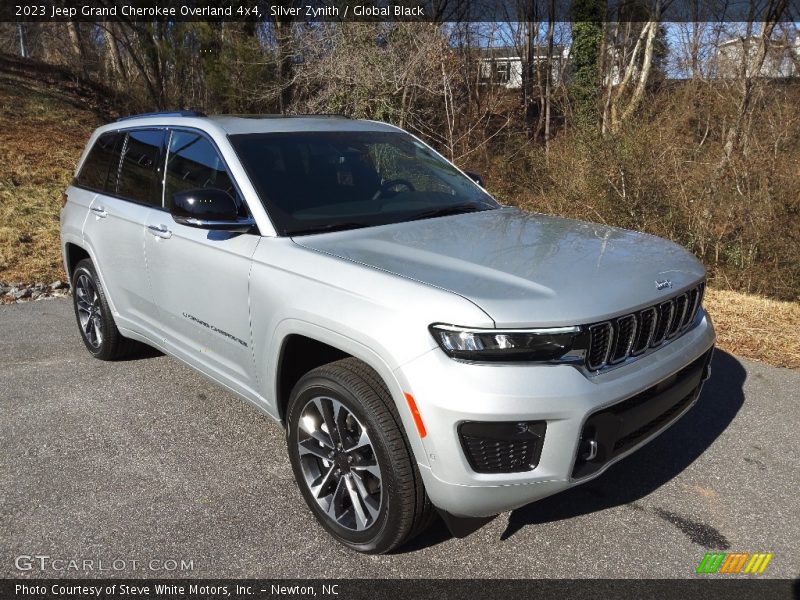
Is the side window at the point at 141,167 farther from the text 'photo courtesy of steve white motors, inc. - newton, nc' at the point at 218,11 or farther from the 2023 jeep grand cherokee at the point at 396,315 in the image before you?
the text 'photo courtesy of steve white motors, inc. - newton, nc' at the point at 218,11

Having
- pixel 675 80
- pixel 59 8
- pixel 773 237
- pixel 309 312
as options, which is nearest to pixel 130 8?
pixel 59 8

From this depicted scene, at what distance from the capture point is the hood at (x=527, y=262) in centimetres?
247

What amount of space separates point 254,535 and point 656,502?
6.23ft

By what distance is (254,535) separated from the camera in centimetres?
301

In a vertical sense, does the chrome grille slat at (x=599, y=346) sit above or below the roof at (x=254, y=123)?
below

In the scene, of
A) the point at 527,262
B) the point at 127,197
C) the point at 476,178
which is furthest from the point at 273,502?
the point at 476,178

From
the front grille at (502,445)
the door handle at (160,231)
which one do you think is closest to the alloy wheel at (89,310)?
the door handle at (160,231)

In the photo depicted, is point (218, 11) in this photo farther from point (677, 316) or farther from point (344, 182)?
point (677, 316)

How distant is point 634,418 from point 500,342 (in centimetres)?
70

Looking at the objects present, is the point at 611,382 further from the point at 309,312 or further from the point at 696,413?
the point at 696,413

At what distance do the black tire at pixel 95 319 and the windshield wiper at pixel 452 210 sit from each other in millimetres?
2590

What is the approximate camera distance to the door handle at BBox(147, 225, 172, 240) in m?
3.85

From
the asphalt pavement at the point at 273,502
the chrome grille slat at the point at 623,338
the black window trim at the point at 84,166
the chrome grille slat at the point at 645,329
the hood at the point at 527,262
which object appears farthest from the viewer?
the black window trim at the point at 84,166

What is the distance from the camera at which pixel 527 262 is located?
2842 mm
